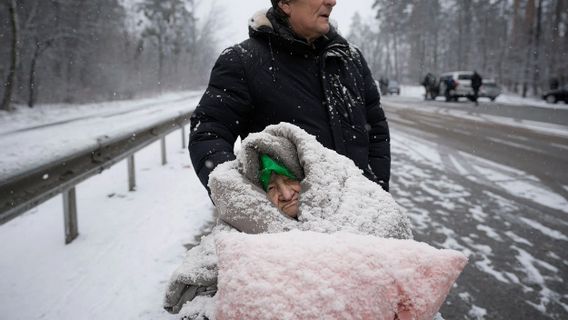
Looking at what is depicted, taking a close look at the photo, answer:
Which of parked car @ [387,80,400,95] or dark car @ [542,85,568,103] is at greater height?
parked car @ [387,80,400,95]

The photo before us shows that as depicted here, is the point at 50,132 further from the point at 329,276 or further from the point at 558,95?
→ the point at 558,95

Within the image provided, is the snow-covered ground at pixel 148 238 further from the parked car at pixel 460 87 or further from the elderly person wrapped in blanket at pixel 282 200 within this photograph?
the parked car at pixel 460 87

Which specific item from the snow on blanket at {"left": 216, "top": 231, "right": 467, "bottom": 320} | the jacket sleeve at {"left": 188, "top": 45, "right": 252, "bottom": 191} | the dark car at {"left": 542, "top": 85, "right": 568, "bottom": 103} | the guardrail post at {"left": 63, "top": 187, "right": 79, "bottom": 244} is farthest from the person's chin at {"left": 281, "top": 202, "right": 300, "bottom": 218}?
the dark car at {"left": 542, "top": 85, "right": 568, "bottom": 103}

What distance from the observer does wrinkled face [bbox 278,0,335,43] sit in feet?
5.48

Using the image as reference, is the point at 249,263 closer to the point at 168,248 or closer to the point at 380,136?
the point at 380,136

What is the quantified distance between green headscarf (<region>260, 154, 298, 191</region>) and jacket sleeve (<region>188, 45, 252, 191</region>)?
0.81ft

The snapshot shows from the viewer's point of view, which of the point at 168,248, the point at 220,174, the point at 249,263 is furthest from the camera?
the point at 168,248

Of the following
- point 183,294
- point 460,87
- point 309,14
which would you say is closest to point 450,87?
point 460,87

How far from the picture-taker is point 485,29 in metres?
Result: 53.7

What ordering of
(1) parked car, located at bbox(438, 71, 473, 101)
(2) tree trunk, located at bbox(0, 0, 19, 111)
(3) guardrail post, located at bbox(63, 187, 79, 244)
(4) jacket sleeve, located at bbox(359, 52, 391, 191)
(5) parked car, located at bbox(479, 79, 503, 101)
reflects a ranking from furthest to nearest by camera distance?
(5) parked car, located at bbox(479, 79, 503, 101)
(1) parked car, located at bbox(438, 71, 473, 101)
(2) tree trunk, located at bbox(0, 0, 19, 111)
(3) guardrail post, located at bbox(63, 187, 79, 244)
(4) jacket sleeve, located at bbox(359, 52, 391, 191)

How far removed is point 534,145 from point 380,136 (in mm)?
9587

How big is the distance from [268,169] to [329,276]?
0.41 m

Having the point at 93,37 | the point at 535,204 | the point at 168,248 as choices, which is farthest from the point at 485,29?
the point at 168,248

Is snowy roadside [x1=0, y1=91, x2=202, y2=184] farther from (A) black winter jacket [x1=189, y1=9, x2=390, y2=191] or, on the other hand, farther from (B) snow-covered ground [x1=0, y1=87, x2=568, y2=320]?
(A) black winter jacket [x1=189, y1=9, x2=390, y2=191]
